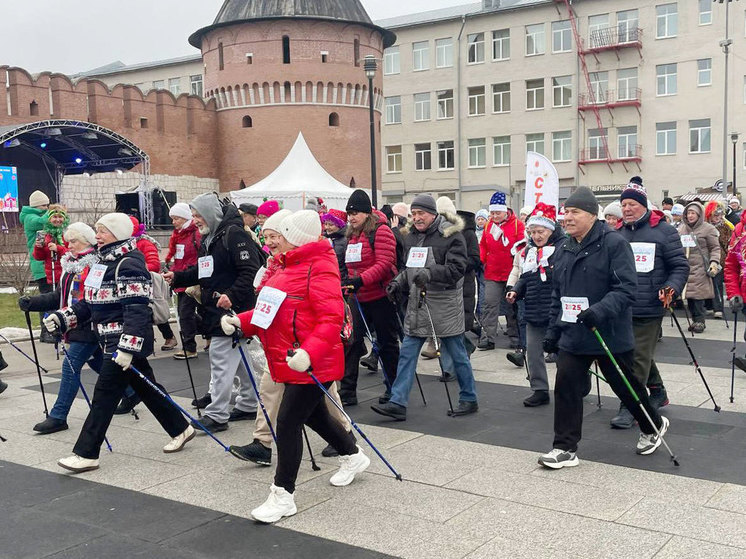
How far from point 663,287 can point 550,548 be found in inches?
131

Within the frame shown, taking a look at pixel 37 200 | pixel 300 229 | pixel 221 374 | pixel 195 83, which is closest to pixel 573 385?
→ pixel 300 229

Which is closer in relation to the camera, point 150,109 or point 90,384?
point 90,384

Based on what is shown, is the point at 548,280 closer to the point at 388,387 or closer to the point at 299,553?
the point at 388,387

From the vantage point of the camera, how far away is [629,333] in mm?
5836

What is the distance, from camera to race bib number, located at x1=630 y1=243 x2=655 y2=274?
7.04m

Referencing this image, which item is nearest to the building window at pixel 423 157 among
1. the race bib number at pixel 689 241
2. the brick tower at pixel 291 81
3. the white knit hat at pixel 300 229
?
the brick tower at pixel 291 81

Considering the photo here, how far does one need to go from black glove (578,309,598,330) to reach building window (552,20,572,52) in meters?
49.7

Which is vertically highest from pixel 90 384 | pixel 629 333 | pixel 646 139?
pixel 646 139

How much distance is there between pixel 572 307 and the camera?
5730mm

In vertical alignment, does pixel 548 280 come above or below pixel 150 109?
below

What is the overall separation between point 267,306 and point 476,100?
5222 cm

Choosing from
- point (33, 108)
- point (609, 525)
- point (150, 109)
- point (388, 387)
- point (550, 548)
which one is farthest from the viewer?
point (150, 109)

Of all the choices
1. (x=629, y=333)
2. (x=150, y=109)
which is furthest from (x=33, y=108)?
(x=629, y=333)

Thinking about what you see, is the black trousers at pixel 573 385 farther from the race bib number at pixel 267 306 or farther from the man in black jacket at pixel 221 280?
the man in black jacket at pixel 221 280
